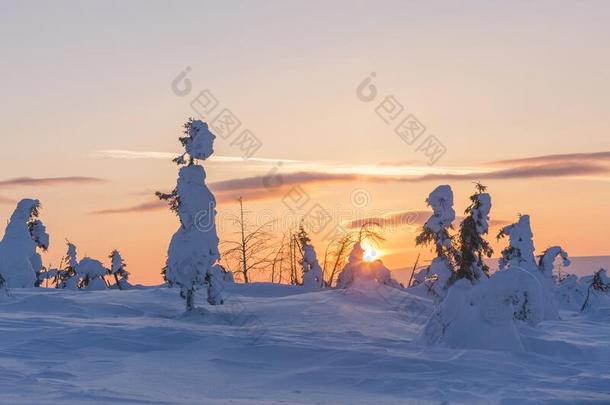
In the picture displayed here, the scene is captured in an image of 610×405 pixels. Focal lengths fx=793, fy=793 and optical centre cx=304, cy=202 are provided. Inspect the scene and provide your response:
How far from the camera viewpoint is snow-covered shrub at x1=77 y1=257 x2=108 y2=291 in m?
50.8

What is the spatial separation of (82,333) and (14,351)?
10.2 feet

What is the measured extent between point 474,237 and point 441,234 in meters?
1.39

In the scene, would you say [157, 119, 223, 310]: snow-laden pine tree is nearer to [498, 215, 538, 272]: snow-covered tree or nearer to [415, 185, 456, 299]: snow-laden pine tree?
[415, 185, 456, 299]: snow-laden pine tree

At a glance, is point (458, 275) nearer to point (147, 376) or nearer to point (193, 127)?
point (193, 127)

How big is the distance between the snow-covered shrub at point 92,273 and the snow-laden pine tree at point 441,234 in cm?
2518

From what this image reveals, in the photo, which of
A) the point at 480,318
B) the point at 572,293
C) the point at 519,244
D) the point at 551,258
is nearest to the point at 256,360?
the point at 480,318

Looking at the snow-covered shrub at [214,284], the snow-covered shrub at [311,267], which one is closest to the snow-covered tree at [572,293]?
the snow-covered shrub at [311,267]

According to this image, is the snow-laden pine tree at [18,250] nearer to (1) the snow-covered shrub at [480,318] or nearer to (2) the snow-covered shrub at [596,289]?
(1) the snow-covered shrub at [480,318]

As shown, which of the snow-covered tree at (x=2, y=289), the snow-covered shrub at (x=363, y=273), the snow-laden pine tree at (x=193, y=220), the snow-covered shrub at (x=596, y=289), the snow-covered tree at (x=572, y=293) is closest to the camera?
the snow-laden pine tree at (x=193, y=220)

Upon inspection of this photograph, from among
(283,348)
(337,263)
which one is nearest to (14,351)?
(283,348)

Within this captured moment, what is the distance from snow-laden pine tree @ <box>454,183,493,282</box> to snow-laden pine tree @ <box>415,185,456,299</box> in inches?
16.8

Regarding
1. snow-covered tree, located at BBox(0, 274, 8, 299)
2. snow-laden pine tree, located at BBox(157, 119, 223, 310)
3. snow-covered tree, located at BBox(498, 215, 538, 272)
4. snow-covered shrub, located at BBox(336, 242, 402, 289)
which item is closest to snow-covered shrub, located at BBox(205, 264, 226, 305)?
snow-laden pine tree, located at BBox(157, 119, 223, 310)

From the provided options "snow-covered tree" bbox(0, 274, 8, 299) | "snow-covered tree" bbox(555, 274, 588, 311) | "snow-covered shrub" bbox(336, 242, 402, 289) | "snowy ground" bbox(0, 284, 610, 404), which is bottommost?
"snowy ground" bbox(0, 284, 610, 404)

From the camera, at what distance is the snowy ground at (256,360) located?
15992mm
